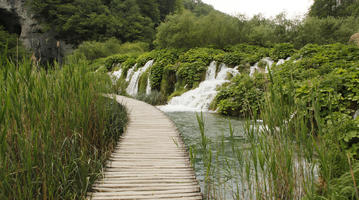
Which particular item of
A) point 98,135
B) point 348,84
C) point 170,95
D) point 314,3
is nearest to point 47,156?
point 98,135

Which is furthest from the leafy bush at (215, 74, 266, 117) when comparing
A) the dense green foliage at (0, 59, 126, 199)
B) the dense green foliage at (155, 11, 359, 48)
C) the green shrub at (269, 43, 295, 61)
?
the dense green foliage at (155, 11, 359, 48)

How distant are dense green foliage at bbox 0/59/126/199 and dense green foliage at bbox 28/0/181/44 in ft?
81.5

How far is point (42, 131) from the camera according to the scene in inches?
66.6

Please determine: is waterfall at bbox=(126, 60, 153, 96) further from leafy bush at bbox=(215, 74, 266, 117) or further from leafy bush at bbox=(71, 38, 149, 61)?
leafy bush at bbox=(71, 38, 149, 61)

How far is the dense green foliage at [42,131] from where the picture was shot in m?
1.50

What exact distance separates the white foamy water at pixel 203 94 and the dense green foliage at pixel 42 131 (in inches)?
227

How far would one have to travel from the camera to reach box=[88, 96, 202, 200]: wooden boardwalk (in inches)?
71.5

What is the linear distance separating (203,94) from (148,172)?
267 inches

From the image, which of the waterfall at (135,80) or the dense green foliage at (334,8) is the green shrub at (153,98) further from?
the dense green foliage at (334,8)

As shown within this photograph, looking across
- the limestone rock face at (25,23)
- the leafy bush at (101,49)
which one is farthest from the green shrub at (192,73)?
the limestone rock face at (25,23)

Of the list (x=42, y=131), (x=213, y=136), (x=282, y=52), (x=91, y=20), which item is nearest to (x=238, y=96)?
(x=213, y=136)

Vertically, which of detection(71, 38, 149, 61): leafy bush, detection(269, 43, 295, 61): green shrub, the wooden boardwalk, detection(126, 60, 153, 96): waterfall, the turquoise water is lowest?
the turquoise water

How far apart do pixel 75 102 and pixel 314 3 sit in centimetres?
2995

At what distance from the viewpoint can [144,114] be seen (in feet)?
16.9
